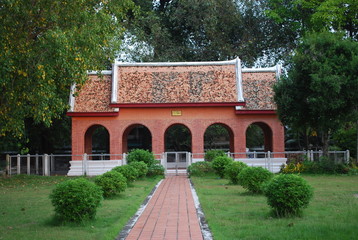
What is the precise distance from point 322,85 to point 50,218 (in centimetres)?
1593

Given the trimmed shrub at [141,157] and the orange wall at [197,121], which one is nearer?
the trimmed shrub at [141,157]

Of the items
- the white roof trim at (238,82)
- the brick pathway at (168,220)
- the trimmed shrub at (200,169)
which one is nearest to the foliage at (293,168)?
the trimmed shrub at (200,169)

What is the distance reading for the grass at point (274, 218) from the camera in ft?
26.2

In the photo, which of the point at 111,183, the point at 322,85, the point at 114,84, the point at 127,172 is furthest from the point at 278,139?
the point at 111,183

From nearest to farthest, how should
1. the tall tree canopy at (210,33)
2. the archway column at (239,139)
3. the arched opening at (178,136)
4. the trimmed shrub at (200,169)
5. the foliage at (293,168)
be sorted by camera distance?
1. the trimmed shrub at (200,169)
2. the foliage at (293,168)
3. the archway column at (239,139)
4. the tall tree canopy at (210,33)
5. the arched opening at (178,136)

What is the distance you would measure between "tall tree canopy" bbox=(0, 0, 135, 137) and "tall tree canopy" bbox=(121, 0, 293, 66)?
71.3ft

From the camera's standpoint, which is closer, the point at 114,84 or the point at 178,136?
the point at 114,84

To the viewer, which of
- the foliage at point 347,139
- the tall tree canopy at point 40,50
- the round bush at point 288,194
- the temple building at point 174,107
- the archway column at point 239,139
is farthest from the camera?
the foliage at point 347,139

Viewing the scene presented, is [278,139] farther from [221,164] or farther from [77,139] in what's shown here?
[77,139]

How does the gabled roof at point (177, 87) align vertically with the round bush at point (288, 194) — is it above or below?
above

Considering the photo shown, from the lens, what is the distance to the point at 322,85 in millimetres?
21875

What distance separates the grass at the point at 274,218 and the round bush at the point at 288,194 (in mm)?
265

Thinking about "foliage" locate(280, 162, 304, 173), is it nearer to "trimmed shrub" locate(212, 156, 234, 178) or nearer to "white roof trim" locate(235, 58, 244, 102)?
"trimmed shrub" locate(212, 156, 234, 178)

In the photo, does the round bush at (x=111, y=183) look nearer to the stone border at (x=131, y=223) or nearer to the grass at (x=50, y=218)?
the grass at (x=50, y=218)
